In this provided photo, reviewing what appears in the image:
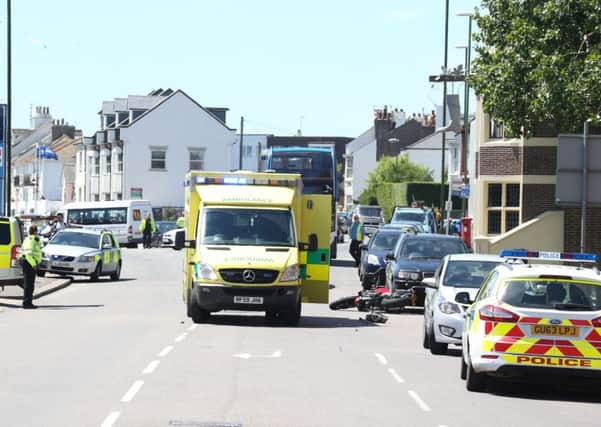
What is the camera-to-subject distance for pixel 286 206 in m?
23.8

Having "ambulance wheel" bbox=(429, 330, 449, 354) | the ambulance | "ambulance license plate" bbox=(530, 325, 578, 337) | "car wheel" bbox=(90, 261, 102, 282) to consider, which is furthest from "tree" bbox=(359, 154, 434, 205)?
"ambulance license plate" bbox=(530, 325, 578, 337)

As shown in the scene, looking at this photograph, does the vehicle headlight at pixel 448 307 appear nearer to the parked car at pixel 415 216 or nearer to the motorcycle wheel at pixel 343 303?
the motorcycle wheel at pixel 343 303

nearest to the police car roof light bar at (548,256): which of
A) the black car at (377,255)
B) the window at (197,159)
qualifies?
the black car at (377,255)

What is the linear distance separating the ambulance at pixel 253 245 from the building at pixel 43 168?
96.9 m

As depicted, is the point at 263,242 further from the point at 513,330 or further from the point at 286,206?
the point at 513,330

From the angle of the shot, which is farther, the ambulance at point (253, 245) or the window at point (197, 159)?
the window at point (197, 159)

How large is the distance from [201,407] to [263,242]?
11.2 meters

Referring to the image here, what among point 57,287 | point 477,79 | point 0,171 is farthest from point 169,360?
point 0,171

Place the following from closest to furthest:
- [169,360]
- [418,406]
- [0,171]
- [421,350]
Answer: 1. [418,406]
2. [169,360]
3. [421,350]
4. [0,171]

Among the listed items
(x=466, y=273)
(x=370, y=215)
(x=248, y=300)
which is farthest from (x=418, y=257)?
(x=370, y=215)

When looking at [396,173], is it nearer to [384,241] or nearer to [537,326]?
[384,241]

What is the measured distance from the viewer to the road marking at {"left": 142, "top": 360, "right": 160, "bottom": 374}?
15461 mm

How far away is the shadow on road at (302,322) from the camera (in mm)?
23641

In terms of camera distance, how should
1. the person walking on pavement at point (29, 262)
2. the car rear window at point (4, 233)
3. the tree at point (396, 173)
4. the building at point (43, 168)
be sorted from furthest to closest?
the building at point (43, 168) < the tree at point (396, 173) < the car rear window at point (4, 233) < the person walking on pavement at point (29, 262)
